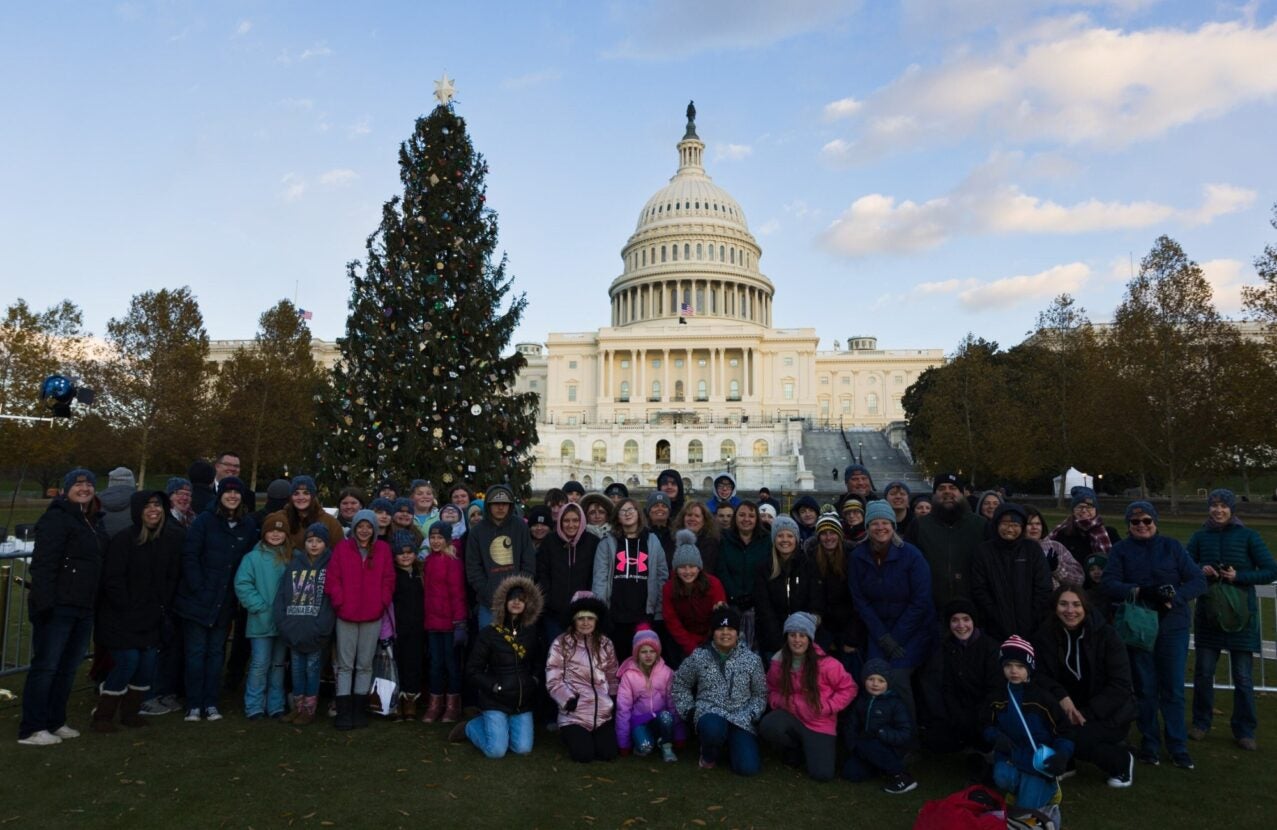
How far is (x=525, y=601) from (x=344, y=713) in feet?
6.32

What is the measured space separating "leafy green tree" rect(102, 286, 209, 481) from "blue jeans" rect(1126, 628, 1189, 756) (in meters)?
35.3

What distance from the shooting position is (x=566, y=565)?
24.4 feet

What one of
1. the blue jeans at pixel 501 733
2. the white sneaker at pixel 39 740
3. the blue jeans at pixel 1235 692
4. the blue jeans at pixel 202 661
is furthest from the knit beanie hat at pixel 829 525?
the white sneaker at pixel 39 740

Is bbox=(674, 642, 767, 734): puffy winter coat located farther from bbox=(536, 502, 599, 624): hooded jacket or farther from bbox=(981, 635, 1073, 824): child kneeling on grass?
bbox=(981, 635, 1073, 824): child kneeling on grass

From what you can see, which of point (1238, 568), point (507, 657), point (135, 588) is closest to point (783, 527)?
point (507, 657)

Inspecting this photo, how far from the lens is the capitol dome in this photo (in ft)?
284

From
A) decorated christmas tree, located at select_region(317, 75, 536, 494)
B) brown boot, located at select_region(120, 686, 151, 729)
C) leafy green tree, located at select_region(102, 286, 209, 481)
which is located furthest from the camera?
leafy green tree, located at select_region(102, 286, 209, 481)

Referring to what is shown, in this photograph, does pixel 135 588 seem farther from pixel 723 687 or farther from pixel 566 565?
pixel 723 687

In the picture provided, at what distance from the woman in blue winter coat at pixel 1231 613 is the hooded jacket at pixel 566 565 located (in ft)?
17.3

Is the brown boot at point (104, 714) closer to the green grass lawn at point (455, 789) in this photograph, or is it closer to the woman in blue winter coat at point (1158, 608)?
the green grass lawn at point (455, 789)

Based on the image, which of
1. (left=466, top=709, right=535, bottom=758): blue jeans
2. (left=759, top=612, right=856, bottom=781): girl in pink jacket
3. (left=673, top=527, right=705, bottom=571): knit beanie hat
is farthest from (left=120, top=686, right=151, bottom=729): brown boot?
(left=759, top=612, right=856, bottom=781): girl in pink jacket

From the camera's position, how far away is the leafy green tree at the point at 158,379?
1325 inches

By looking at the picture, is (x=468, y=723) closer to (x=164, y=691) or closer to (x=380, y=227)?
(x=164, y=691)

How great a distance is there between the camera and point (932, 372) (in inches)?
2122
